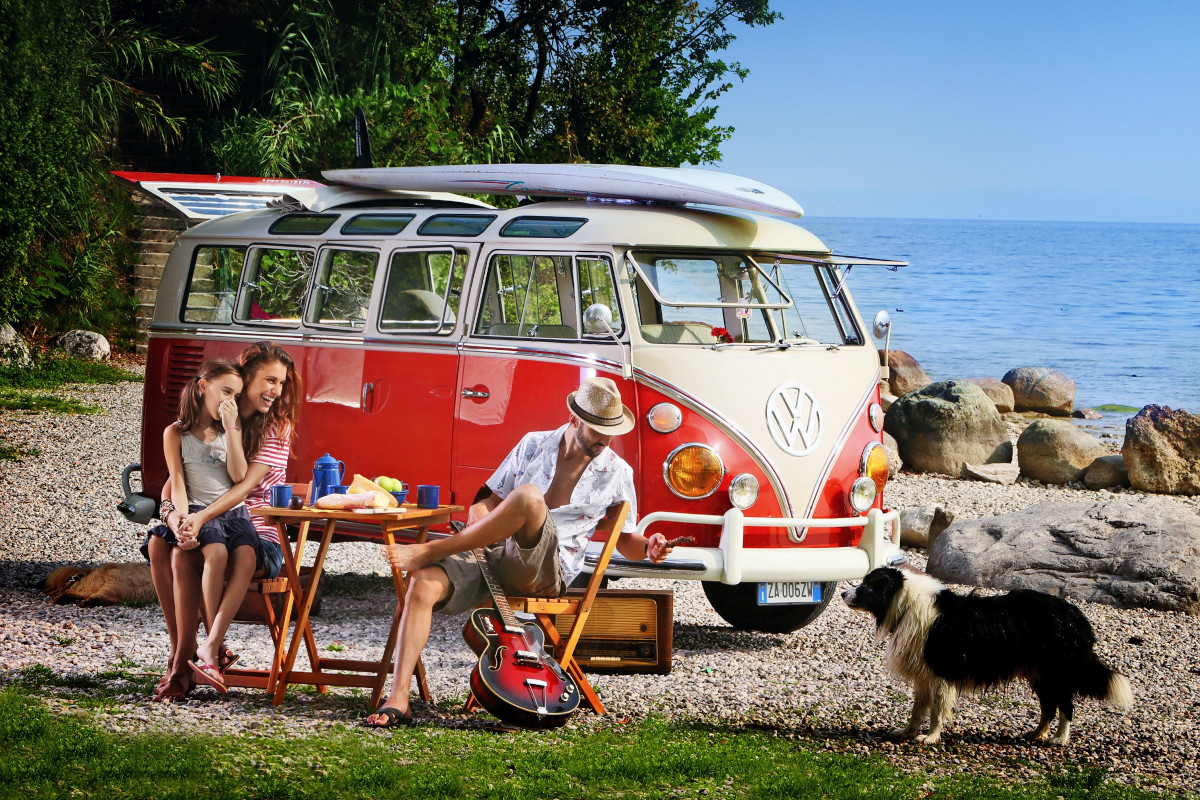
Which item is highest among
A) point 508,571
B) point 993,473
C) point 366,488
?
point 366,488

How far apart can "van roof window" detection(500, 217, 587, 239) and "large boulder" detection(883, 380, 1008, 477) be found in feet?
30.6

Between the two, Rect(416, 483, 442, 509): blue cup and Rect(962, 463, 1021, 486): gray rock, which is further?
Rect(962, 463, 1021, 486): gray rock

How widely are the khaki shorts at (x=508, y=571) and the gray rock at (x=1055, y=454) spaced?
11.1 m

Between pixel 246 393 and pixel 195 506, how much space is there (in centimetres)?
57

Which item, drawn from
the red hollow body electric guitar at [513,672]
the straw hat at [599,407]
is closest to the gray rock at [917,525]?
the straw hat at [599,407]

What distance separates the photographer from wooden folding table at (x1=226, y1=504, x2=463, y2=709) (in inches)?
221

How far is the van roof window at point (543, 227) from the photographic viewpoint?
23.7 feet

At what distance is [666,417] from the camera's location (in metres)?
6.75

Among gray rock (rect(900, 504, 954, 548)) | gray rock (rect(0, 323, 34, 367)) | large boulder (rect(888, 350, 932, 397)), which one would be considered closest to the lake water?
large boulder (rect(888, 350, 932, 397))

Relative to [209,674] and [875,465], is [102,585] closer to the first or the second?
[209,674]

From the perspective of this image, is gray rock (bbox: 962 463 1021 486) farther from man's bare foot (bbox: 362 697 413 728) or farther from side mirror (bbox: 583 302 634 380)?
man's bare foot (bbox: 362 697 413 728)

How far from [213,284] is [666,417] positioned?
12.6 ft

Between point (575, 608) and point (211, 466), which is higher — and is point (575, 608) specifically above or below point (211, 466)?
below

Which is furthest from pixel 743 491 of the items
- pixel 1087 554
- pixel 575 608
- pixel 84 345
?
pixel 84 345
